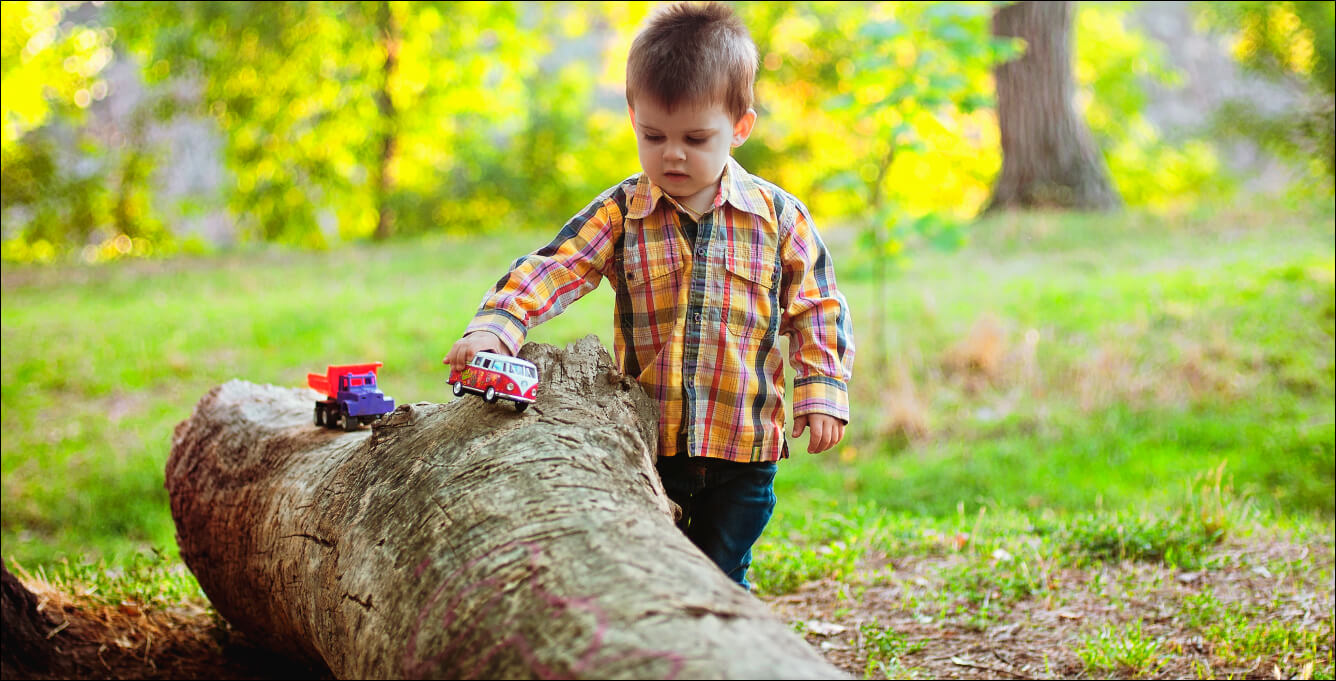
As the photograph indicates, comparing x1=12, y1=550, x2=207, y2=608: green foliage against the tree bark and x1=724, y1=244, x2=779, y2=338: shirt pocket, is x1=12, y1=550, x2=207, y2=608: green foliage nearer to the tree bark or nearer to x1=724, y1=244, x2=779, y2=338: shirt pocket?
the tree bark

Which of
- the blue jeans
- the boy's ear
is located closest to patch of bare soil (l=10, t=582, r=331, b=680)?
the blue jeans

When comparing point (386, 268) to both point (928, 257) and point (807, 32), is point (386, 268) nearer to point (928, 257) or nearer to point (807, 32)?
point (928, 257)

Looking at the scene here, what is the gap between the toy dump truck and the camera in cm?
333

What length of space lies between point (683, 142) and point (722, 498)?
2.96 ft

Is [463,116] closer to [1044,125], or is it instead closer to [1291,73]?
[1044,125]

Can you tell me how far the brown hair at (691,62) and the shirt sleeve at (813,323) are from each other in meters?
0.45

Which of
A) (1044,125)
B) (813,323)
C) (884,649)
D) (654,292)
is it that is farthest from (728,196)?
(1044,125)

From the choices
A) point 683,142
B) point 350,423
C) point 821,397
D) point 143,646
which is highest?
point 683,142

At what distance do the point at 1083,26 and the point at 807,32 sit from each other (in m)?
5.45

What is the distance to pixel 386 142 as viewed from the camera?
731 inches

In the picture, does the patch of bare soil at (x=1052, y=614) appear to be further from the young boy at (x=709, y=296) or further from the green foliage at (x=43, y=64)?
the green foliage at (x=43, y=64)

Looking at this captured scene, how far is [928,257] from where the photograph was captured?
1067 cm

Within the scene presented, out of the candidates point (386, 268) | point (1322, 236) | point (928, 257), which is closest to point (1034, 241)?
point (928, 257)

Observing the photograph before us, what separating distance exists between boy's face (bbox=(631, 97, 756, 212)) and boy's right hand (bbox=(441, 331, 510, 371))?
0.53 meters
